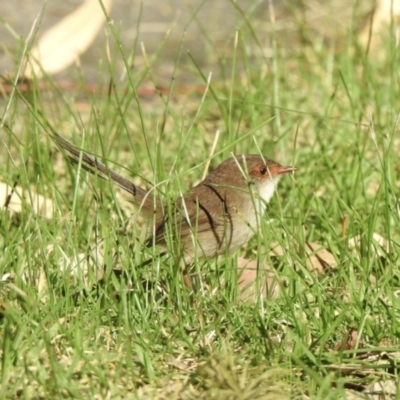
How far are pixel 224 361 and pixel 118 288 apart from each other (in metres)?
0.81

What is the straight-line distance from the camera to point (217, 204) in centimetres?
480

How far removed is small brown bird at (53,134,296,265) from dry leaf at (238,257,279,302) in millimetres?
153

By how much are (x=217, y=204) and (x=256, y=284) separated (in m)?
1.17

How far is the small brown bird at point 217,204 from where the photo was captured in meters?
4.58

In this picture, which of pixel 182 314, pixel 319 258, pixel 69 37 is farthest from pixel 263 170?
pixel 69 37

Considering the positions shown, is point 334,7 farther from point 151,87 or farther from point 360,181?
point 360,181

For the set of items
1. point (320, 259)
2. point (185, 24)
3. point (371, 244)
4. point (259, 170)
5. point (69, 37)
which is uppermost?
point (69, 37)

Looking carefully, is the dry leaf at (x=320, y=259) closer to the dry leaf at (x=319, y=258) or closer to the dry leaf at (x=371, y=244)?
the dry leaf at (x=319, y=258)

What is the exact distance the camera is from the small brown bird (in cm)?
458

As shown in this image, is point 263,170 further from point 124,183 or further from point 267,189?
point 124,183

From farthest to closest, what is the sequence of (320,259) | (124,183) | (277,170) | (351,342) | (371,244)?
1. (277,170)
2. (124,183)
3. (320,259)
4. (371,244)
5. (351,342)

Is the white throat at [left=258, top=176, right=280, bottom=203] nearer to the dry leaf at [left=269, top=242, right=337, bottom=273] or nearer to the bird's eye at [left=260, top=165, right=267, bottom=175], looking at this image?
the bird's eye at [left=260, top=165, right=267, bottom=175]

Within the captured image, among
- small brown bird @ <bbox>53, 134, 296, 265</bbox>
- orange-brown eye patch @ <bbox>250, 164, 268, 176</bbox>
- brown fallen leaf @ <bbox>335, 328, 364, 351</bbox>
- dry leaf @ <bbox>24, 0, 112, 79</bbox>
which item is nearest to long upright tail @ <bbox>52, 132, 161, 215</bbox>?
small brown bird @ <bbox>53, 134, 296, 265</bbox>

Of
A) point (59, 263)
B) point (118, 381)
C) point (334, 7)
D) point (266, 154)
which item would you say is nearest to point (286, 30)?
point (334, 7)
